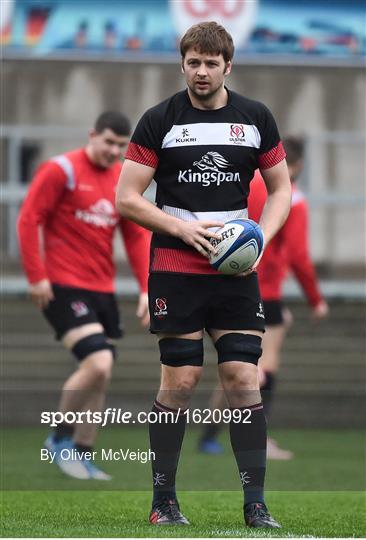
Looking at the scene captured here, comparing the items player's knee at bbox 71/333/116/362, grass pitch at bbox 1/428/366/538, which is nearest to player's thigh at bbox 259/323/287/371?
grass pitch at bbox 1/428/366/538

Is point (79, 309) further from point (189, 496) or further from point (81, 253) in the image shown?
point (189, 496)

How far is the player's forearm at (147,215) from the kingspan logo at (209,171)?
0.20 m

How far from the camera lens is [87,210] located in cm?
929

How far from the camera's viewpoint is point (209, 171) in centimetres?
641

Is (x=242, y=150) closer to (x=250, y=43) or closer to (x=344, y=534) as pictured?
(x=344, y=534)

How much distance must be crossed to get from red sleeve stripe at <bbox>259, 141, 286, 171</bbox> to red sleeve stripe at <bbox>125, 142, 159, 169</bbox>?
0.48 metres

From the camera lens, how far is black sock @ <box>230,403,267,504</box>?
20.7ft

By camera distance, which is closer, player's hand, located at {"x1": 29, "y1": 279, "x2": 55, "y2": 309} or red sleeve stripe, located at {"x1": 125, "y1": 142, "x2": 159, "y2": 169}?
red sleeve stripe, located at {"x1": 125, "y1": 142, "x2": 159, "y2": 169}

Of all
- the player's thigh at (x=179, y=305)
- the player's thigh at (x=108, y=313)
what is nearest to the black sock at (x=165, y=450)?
the player's thigh at (x=179, y=305)

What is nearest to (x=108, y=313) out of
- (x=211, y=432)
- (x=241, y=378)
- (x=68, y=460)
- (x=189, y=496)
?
(x=68, y=460)

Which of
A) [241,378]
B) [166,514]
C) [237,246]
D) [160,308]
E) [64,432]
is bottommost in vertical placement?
[64,432]

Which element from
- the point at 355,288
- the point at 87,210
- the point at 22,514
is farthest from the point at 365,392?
the point at 22,514

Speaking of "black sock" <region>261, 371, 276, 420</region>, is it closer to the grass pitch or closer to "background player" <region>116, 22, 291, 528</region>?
the grass pitch

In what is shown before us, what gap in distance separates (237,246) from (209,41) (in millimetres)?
888
